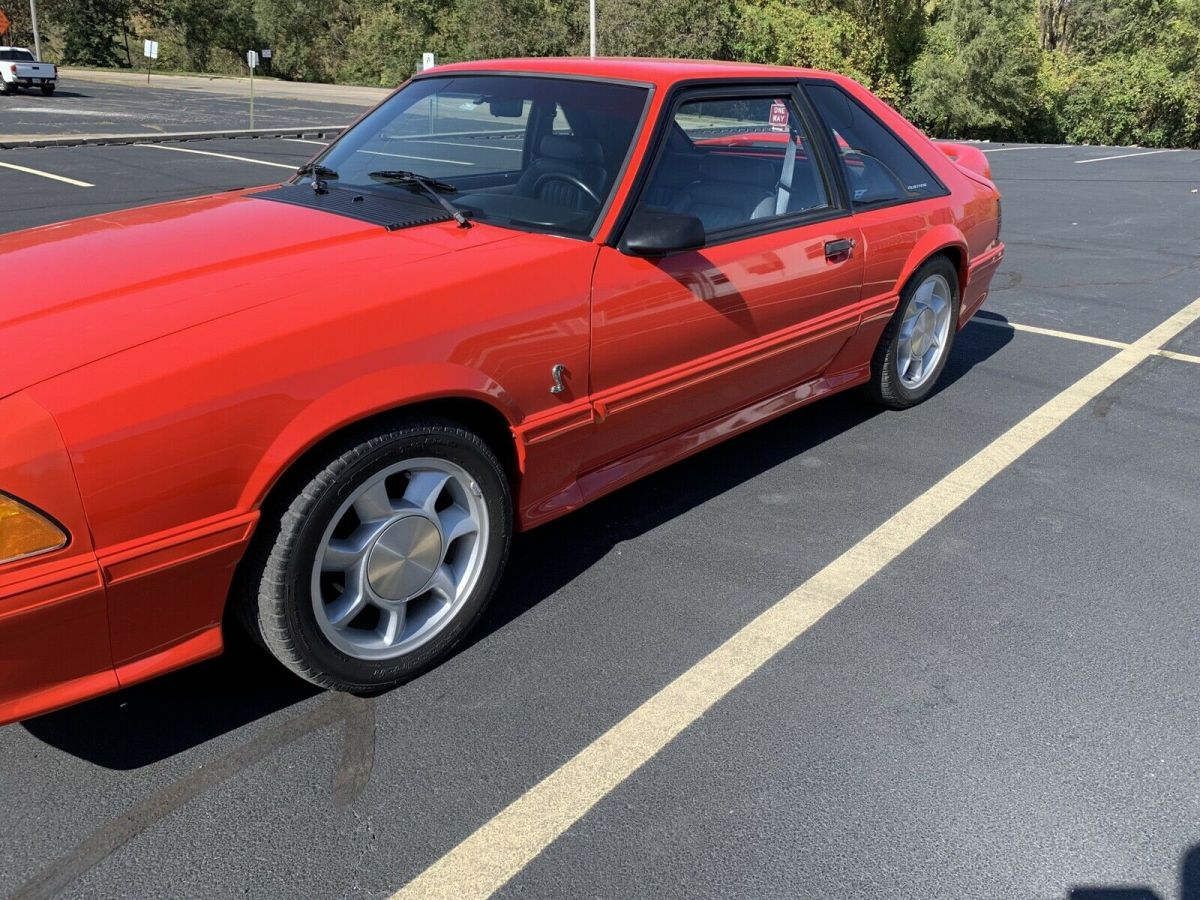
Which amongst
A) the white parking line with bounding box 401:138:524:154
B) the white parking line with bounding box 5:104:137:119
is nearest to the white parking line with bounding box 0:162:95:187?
the white parking line with bounding box 401:138:524:154

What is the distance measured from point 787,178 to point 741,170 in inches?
6.7

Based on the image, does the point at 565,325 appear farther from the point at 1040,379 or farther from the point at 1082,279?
the point at 1082,279

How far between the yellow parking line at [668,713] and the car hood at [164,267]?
50.0 inches

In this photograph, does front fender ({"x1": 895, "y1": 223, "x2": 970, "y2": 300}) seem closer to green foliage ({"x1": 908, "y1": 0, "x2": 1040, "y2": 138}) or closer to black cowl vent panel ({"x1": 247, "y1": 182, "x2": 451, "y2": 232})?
black cowl vent panel ({"x1": 247, "y1": 182, "x2": 451, "y2": 232})

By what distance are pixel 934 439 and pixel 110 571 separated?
134 inches


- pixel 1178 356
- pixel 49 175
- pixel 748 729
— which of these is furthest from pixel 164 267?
pixel 49 175

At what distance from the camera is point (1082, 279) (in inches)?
301

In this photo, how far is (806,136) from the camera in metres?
3.66

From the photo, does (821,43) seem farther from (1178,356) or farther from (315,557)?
(315,557)

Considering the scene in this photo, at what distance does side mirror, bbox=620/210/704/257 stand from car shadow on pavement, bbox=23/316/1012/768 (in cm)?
105

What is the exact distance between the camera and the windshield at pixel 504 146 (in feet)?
9.73

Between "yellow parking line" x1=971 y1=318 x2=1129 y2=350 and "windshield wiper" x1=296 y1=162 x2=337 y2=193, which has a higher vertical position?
"windshield wiper" x1=296 y1=162 x2=337 y2=193

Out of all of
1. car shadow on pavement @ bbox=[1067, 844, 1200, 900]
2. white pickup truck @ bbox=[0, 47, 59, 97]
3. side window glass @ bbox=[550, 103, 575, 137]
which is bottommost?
car shadow on pavement @ bbox=[1067, 844, 1200, 900]

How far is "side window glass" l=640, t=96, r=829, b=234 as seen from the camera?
3221 mm
